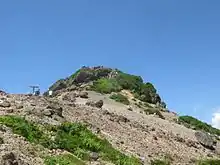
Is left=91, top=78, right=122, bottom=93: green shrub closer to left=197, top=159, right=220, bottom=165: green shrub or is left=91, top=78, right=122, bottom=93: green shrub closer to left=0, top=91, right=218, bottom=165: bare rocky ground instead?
left=0, top=91, right=218, bottom=165: bare rocky ground

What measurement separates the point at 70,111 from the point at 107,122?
3.16m

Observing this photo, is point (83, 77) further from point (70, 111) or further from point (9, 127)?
point (9, 127)

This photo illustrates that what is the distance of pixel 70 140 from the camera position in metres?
29.1

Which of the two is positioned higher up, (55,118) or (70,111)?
(70,111)

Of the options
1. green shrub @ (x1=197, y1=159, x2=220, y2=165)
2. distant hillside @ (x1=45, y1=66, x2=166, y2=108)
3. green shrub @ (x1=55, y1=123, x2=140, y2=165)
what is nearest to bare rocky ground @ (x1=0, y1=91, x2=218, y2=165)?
green shrub @ (x1=197, y1=159, x2=220, y2=165)

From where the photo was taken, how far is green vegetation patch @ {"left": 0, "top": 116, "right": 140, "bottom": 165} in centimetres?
2692

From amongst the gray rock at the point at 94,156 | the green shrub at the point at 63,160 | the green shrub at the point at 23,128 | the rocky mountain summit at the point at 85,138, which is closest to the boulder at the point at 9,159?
the rocky mountain summit at the point at 85,138

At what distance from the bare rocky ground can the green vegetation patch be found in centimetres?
78

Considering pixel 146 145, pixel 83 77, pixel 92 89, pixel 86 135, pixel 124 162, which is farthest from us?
pixel 83 77

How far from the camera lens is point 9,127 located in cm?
2670

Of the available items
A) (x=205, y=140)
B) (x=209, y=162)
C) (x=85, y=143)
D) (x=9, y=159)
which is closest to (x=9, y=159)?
(x=9, y=159)

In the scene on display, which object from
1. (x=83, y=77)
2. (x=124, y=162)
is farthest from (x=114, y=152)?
(x=83, y=77)

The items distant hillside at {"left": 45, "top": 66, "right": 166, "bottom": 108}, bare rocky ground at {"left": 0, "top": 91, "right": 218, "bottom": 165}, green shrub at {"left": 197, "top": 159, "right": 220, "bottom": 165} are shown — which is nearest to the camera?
bare rocky ground at {"left": 0, "top": 91, "right": 218, "bottom": 165}

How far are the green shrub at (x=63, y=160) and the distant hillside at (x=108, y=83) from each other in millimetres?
43106
